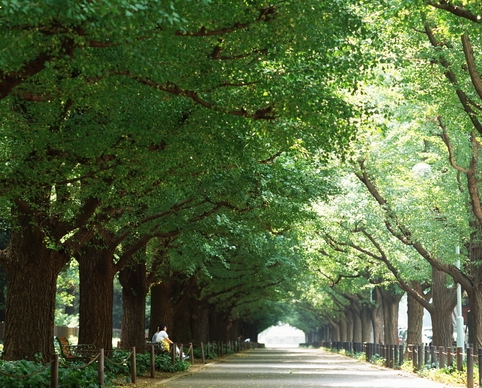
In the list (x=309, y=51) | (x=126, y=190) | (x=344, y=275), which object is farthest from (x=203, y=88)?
(x=344, y=275)

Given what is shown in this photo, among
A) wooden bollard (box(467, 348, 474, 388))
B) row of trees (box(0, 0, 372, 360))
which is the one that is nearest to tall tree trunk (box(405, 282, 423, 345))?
row of trees (box(0, 0, 372, 360))

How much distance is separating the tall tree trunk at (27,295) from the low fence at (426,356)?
9412 mm

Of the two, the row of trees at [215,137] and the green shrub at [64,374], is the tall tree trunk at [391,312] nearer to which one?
the row of trees at [215,137]

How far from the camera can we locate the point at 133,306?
31.8 metres

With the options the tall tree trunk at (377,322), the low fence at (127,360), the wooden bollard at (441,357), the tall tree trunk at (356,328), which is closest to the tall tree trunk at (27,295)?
the low fence at (127,360)

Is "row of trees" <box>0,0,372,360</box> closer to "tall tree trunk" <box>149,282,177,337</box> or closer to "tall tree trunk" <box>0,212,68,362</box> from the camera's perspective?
"tall tree trunk" <box>0,212,68,362</box>

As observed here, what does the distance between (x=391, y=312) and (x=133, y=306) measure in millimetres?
22097

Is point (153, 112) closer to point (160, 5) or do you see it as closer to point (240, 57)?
point (240, 57)

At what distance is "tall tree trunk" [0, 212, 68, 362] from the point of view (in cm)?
1906

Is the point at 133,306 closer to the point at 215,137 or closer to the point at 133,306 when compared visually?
the point at 133,306

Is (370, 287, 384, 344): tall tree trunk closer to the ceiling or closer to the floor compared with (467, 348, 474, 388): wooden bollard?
closer to the ceiling

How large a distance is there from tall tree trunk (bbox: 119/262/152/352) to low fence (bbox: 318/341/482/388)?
9630mm

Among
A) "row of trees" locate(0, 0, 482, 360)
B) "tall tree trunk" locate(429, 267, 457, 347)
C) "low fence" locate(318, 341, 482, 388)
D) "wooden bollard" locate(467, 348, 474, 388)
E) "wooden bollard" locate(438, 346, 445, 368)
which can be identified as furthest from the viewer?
"tall tree trunk" locate(429, 267, 457, 347)

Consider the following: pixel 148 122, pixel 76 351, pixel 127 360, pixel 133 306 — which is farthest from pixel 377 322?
pixel 148 122
